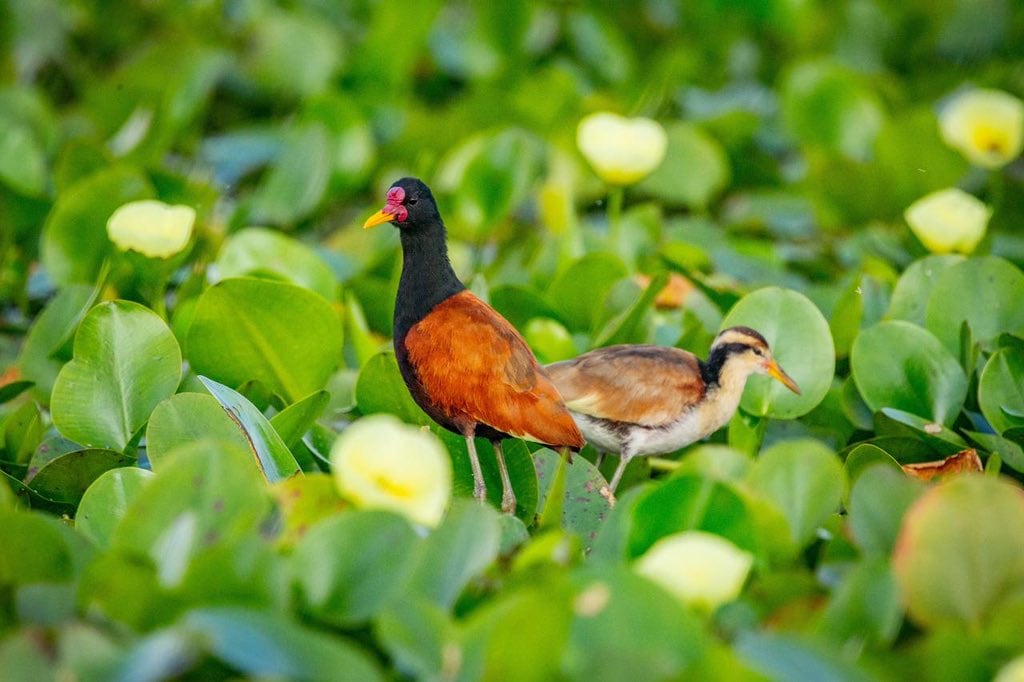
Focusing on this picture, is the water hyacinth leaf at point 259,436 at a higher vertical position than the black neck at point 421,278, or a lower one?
lower

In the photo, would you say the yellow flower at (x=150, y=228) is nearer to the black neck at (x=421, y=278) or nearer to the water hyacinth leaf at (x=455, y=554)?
the black neck at (x=421, y=278)

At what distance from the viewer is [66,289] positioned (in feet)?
9.86

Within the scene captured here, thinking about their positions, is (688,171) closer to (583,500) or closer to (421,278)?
(421,278)

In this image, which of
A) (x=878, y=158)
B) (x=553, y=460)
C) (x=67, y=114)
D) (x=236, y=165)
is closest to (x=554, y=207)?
(x=878, y=158)

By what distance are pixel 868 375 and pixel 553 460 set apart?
0.68 metres

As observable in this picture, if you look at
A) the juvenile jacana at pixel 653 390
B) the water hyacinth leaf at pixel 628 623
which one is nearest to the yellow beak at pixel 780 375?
the juvenile jacana at pixel 653 390

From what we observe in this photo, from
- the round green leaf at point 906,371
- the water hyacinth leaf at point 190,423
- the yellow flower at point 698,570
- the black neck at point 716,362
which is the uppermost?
the yellow flower at point 698,570

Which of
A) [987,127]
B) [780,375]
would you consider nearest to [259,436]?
[780,375]

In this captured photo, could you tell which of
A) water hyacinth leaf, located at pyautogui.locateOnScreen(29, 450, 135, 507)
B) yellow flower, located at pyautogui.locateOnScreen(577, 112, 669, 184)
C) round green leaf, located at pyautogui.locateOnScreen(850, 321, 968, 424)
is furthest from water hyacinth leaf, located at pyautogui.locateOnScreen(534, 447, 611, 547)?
yellow flower, located at pyautogui.locateOnScreen(577, 112, 669, 184)

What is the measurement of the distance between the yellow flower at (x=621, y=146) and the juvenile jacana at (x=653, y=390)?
842 millimetres

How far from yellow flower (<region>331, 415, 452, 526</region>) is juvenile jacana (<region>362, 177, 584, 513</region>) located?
21.6 inches

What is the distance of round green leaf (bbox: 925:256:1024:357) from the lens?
297 cm

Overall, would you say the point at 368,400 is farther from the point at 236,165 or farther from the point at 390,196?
the point at 236,165

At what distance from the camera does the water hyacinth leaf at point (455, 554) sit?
186 cm
